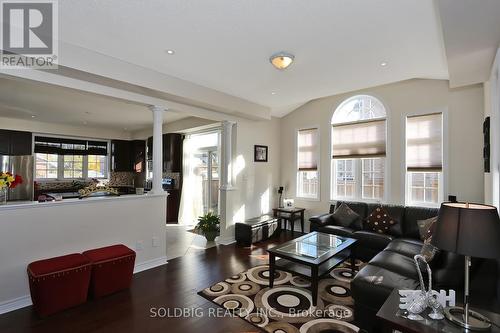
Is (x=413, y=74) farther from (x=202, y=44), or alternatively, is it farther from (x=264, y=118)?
(x=202, y=44)

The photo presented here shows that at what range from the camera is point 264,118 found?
519cm

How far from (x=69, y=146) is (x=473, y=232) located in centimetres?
891

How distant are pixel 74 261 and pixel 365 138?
4.90 m

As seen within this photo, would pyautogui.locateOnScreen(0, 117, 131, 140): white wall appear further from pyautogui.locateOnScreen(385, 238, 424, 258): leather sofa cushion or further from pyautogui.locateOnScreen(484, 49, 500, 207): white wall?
pyautogui.locateOnScreen(484, 49, 500, 207): white wall

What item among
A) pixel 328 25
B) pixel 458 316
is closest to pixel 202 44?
pixel 328 25

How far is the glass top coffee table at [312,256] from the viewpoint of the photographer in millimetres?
2654

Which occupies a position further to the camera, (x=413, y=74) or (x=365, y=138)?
(x=365, y=138)

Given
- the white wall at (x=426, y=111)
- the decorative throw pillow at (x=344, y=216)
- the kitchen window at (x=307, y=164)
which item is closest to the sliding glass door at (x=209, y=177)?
the kitchen window at (x=307, y=164)

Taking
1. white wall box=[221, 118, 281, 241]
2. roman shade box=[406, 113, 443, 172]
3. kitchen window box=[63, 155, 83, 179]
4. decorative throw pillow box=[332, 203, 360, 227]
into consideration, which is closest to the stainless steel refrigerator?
kitchen window box=[63, 155, 83, 179]

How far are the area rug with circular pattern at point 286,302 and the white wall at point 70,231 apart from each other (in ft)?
4.44

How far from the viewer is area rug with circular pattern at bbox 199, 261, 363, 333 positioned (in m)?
2.31

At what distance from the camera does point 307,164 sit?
561 cm

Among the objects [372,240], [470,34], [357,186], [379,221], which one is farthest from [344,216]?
[470,34]

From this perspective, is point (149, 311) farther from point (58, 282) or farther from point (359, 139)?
point (359, 139)
